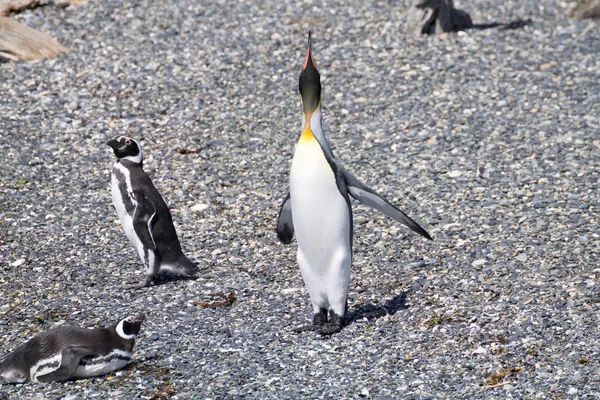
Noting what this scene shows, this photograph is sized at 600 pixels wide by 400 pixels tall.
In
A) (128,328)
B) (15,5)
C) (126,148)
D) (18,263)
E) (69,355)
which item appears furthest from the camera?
(15,5)

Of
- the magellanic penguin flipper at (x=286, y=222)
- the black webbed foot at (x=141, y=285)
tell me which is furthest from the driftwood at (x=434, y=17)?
the black webbed foot at (x=141, y=285)

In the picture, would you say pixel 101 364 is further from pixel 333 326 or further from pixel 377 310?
pixel 377 310

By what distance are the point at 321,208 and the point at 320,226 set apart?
0.37ft

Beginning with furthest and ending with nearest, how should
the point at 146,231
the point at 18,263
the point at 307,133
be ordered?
the point at 18,263
the point at 146,231
the point at 307,133

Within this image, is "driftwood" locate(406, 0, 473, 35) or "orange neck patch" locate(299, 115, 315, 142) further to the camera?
"driftwood" locate(406, 0, 473, 35)

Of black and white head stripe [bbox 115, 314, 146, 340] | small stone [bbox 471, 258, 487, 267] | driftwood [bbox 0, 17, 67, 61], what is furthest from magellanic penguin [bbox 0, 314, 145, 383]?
driftwood [bbox 0, 17, 67, 61]

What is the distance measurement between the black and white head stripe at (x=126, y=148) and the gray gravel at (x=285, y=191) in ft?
2.77

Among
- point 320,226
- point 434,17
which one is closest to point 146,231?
point 320,226

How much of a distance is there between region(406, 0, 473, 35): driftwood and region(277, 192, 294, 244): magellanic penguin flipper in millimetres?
5657

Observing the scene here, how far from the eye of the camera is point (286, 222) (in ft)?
19.4

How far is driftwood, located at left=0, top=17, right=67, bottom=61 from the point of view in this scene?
10.6 metres

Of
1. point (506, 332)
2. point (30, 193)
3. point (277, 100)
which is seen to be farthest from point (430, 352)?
point (277, 100)

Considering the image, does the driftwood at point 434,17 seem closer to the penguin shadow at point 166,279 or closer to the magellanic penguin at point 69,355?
the penguin shadow at point 166,279

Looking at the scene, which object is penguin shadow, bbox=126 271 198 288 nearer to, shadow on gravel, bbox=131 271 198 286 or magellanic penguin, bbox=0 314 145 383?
shadow on gravel, bbox=131 271 198 286
